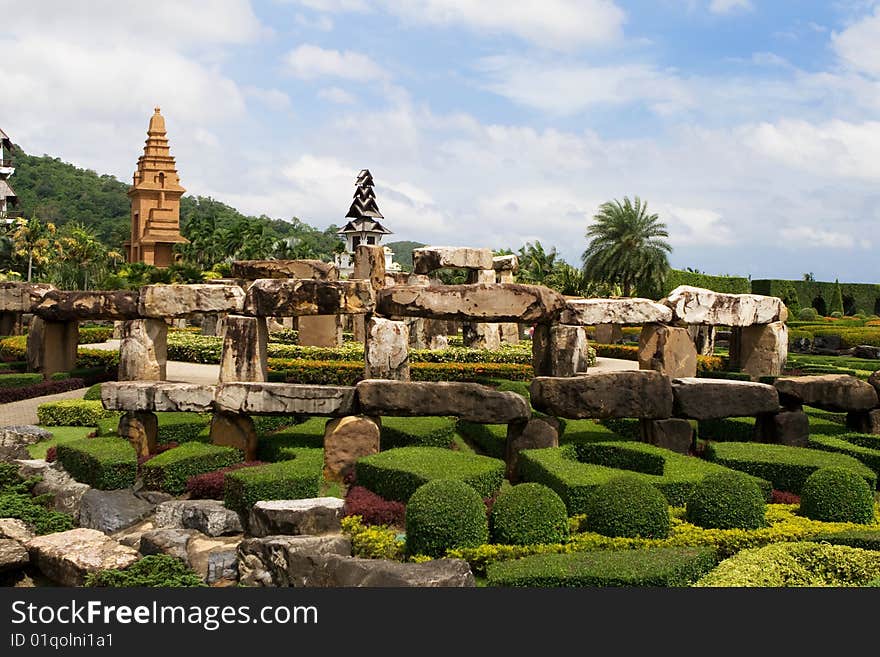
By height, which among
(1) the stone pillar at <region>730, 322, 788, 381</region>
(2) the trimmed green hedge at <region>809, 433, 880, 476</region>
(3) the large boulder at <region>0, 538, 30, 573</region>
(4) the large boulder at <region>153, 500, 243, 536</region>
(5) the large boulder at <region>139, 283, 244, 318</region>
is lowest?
(3) the large boulder at <region>0, 538, 30, 573</region>

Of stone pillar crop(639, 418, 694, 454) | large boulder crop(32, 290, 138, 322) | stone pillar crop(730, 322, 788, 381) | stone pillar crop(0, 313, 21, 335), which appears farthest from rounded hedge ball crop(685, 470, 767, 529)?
stone pillar crop(0, 313, 21, 335)

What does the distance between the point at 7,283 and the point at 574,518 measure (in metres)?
26.5

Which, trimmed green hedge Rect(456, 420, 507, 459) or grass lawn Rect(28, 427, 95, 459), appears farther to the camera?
grass lawn Rect(28, 427, 95, 459)

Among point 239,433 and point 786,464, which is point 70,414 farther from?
point 786,464

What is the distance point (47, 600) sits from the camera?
10.5 meters

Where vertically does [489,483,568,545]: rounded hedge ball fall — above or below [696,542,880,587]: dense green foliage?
above

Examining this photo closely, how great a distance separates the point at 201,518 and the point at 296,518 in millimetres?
2325

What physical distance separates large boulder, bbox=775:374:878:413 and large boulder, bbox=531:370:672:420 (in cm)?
333

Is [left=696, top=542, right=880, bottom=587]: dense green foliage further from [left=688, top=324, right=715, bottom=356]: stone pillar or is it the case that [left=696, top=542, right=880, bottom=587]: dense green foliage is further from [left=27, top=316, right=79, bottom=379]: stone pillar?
[left=27, top=316, right=79, bottom=379]: stone pillar

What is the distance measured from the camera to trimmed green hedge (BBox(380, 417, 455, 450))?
60.0 ft

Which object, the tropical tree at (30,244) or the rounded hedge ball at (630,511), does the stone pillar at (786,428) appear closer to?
the rounded hedge ball at (630,511)

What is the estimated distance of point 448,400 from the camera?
16953 mm

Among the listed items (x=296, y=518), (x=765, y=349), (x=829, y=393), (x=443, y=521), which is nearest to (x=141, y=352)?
(x=296, y=518)

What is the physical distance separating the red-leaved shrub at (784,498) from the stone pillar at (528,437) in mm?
4212
